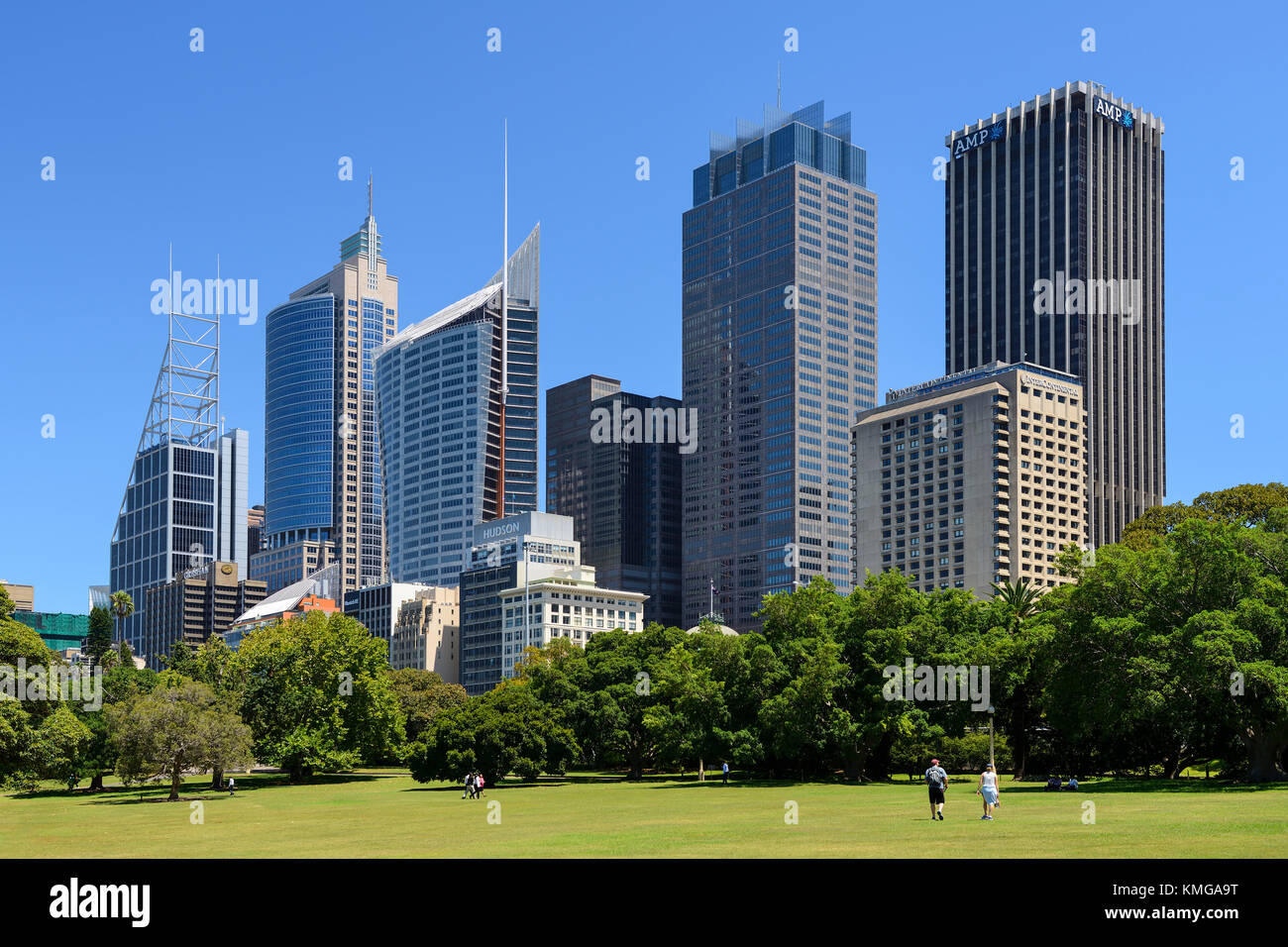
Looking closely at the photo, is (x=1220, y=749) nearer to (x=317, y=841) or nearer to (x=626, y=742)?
(x=626, y=742)

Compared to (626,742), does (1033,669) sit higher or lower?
higher

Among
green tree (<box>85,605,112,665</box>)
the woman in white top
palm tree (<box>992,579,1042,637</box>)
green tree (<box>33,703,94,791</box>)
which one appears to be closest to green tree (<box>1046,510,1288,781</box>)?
palm tree (<box>992,579,1042,637</box>)

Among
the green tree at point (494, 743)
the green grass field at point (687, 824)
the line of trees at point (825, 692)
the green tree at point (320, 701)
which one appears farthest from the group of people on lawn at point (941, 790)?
the green tree at point (320, 701)

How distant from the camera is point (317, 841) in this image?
135ft

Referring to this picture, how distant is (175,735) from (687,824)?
141ft

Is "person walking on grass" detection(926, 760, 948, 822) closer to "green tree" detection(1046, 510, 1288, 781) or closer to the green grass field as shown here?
the green grass field

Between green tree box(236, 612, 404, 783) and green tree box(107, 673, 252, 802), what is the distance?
1178 cm

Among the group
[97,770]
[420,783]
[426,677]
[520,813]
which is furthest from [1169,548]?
[426,677]

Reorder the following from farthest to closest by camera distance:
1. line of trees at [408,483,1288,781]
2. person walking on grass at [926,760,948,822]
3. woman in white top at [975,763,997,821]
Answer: line of trees at [408,483,1288,781]
woman in white top at [975,763,997,821]
person walking on grass at [926,760,948,822]

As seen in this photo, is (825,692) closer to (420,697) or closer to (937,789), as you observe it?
(937,789)

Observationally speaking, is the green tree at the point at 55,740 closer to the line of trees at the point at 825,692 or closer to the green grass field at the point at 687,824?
the line of trees at the point at 825,692

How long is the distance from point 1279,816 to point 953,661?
108 ft

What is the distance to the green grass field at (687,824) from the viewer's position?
33.9 metres

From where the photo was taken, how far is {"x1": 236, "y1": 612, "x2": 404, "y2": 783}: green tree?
92938 millimetres
